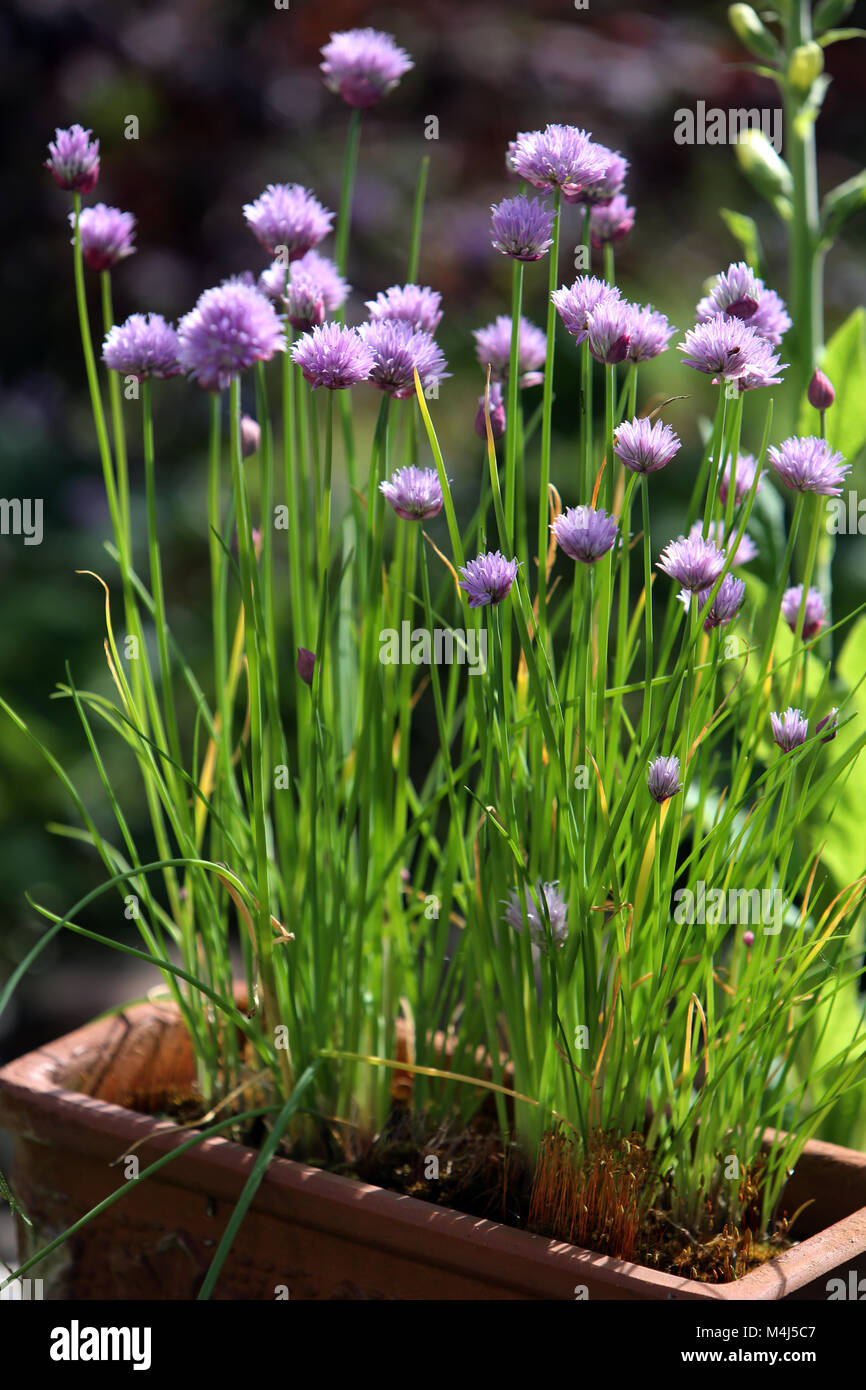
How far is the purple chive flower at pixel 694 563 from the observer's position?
0.77 m

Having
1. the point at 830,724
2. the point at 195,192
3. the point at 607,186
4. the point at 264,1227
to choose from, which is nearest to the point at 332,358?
the point at 607,186

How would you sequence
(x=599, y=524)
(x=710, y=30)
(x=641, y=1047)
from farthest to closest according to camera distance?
(x=710, y=30), (x=641, y=1047), (x=599, y=524)

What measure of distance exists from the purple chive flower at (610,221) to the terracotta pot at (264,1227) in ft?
2.14

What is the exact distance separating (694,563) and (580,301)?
0.54ft

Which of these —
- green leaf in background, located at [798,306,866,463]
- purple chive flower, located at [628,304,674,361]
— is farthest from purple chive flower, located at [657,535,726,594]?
green leaf in background, located at [798,306,866,463]

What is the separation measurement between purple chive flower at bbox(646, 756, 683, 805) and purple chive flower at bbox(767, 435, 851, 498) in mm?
173

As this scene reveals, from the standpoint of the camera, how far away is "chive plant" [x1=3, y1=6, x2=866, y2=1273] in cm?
81

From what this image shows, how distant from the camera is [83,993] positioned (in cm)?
234

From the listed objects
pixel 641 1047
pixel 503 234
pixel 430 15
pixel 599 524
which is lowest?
pixel 641 1047

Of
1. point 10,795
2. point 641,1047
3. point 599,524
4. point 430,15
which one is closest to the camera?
point 599,524

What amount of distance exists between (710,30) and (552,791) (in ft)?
Result: 8.01

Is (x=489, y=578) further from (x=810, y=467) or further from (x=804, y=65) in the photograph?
(x=804, y=65)
